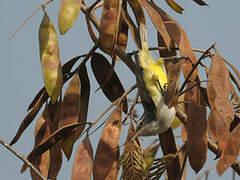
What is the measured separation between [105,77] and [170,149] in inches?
11.6

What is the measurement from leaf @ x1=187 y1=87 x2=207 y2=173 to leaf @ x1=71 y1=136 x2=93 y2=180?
248 mm

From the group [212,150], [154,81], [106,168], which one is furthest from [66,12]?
[212,150]

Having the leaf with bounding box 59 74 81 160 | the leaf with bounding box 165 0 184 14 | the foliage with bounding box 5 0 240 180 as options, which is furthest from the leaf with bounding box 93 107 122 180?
the leaf with bounding box 165 0 184 14

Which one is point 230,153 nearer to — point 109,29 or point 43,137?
point 109,29

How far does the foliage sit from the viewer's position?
1318 mm

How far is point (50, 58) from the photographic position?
4.63ft

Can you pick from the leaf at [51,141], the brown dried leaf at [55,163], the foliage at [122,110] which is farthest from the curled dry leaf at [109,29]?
the brown dried leaf at [55,163]

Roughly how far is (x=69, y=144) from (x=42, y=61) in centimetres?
23

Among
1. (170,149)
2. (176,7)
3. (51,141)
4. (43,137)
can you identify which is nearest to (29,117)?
(43,137)

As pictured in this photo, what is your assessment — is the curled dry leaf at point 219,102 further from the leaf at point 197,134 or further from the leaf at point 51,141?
the leaf at point 51,141

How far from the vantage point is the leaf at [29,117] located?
4.94 ft

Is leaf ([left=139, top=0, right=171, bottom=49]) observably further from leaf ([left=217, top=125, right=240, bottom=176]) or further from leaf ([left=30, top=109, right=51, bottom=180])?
leaf ([left=30, top=109, right=51, bottom=180])

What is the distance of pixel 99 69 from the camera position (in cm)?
170

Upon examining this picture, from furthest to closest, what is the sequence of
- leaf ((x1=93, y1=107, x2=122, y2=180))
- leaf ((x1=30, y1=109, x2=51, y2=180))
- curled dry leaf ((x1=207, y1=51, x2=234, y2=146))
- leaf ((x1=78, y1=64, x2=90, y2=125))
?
leaf ((x1=78, y1=64, x2=90, y2=125)) < leaf ((x1=30, y1=109, x2=51, y2=180)) < leaf ((x1=93, y1=107, x2=122, y2=180)) < curled dry leaf ((x1=207, y1=51, x2=234, y2=146))
